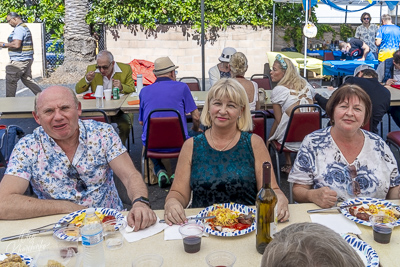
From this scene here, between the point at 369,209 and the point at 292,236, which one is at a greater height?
the point at 292,236

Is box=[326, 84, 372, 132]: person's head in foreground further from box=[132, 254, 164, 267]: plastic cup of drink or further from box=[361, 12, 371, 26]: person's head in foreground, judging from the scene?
box=[361, 12, 371, 26]: person's head in foreground

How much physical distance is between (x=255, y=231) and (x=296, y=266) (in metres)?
1.10

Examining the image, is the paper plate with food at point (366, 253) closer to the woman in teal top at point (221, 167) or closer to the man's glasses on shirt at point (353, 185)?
the man's glasses on shirt at point (353, 185)

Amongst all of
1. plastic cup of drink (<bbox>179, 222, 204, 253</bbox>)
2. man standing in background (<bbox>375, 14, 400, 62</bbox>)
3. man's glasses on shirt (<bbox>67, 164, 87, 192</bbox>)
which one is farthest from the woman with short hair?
man standing in background (<bbox>375, 14, 400, 62</bbox>)

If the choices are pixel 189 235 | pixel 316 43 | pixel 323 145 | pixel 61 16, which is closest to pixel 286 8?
pixel 316 43

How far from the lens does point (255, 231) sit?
6.42 ft

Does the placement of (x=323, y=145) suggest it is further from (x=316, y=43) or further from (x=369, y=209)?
(x=316, y=43)

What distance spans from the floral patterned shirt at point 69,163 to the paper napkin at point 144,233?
0.71 metres

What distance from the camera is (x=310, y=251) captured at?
881 millimetres

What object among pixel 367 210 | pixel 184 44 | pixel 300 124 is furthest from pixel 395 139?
pixel 184 44

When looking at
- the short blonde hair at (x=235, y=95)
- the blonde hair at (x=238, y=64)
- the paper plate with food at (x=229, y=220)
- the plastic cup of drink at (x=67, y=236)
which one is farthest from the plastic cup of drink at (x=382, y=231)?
the blonde hair at (x=238, y=64)

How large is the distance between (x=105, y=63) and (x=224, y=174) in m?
3.75

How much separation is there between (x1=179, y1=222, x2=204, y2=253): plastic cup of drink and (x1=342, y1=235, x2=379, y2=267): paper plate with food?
665mm

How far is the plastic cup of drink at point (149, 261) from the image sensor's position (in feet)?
5.54
